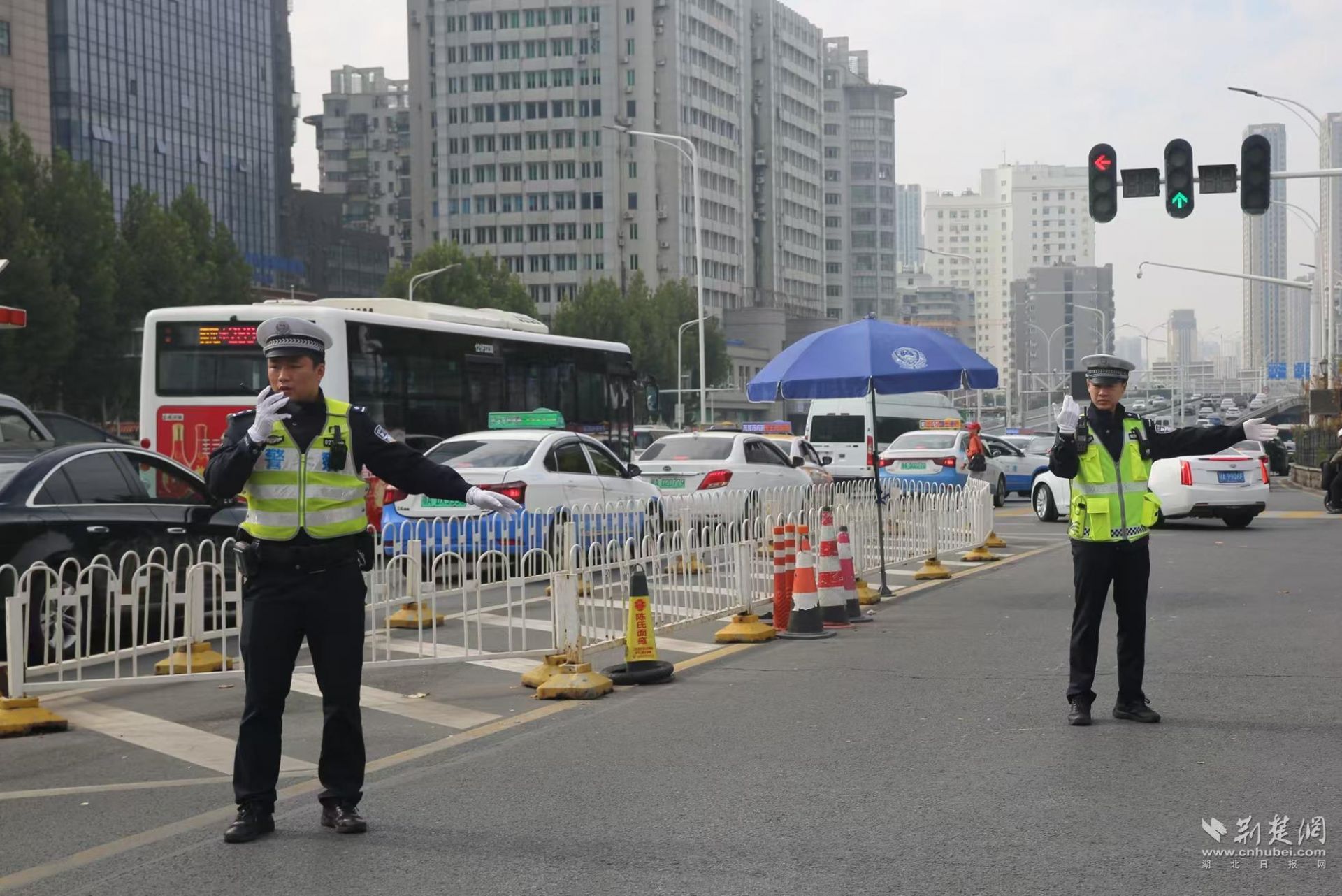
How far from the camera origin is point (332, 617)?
5.98 meters

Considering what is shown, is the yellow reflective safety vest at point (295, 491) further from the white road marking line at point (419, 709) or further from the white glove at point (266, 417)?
the white road marking line at point (419, 709)

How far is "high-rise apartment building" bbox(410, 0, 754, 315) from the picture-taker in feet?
408

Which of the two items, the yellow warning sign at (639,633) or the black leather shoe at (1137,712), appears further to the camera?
the yellow warning sign at (639,633)

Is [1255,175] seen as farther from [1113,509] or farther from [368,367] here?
[1113,509]

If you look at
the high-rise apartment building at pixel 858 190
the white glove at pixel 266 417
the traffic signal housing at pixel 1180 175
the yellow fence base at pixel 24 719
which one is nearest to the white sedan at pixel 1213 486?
the traffic signal housing at pixel 1180 175

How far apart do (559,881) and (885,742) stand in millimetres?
2654

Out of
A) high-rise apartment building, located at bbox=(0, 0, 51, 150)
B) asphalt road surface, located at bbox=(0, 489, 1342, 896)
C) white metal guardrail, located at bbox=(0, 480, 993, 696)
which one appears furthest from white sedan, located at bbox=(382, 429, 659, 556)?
high-rise apartment building, located at bbox=(0, 0, 51, 150)

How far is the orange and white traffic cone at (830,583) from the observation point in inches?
487

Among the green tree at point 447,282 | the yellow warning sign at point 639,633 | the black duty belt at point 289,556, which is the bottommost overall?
the yellow warning sign at point 639,633

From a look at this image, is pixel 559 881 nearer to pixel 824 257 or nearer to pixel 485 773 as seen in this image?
pixel 485 773

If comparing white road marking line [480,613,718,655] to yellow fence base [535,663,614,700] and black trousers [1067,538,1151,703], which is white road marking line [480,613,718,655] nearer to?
yellow fence base [535,663,614,700]

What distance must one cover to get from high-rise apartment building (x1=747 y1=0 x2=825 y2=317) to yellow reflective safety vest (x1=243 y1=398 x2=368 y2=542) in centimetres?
13412

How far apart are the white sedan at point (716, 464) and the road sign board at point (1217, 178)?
7.06 meters

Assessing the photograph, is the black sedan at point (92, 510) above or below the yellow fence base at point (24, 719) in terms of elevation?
above
